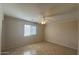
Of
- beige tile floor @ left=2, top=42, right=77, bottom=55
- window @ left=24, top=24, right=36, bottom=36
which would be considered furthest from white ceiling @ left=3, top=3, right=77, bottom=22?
beige tile floor @ left=2, top=42, right=77, bottom=55

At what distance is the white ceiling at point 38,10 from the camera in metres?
1.55

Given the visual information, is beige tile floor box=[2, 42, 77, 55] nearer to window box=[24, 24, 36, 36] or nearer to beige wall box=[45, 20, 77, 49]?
beige wall box=[45, 20, 77, 49]

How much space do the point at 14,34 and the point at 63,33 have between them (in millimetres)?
793

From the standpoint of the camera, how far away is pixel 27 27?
5.30 ft

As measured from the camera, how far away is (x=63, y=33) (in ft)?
5.32

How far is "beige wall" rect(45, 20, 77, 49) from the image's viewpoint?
158 cm

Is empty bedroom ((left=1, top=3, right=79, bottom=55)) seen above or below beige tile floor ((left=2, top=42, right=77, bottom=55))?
above

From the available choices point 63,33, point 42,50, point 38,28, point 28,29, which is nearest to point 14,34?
point 28,29

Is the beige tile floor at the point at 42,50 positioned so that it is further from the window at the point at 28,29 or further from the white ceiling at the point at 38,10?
the white ceiling at the point at 38,10

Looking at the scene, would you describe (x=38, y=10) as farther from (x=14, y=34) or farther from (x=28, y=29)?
(x=14, y=34)

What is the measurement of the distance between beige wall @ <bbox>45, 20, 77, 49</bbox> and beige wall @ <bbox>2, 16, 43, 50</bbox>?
0.15m

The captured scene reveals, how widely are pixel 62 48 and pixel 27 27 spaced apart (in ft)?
2.16
